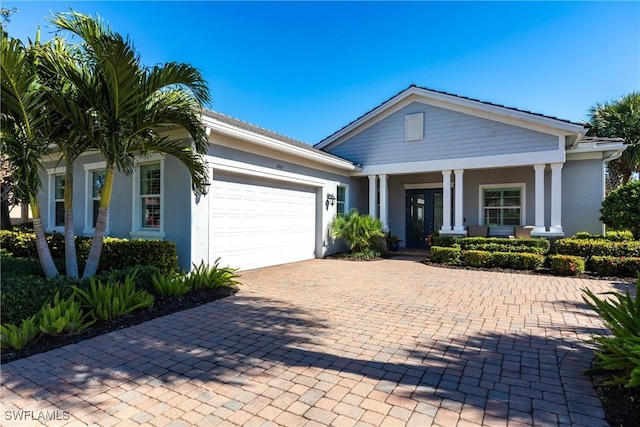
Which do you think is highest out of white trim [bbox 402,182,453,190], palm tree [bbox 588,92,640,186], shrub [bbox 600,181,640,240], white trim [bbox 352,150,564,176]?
palm tree [bbox 588,92,640,186]

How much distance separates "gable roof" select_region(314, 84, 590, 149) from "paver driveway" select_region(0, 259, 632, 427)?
6.82 m

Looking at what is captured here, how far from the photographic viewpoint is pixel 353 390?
3.02 meters

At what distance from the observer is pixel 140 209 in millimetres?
8602

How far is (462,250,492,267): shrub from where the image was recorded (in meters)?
10.1

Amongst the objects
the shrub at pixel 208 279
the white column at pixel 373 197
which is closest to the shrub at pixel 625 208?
the white column at pixel 373 197

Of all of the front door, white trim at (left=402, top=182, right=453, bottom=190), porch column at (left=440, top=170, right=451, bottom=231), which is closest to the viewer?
porch column at (left=440, top=170, right=451, bottom=231)

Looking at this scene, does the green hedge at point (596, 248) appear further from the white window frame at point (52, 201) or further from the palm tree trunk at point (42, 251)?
the white window frame at point (52, 201)

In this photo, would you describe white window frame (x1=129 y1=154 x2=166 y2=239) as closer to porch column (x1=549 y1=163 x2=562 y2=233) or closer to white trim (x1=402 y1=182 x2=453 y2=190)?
white trim (x1=402 y1=182 x2=453 y2=190)

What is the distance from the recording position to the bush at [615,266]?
8.30 meters

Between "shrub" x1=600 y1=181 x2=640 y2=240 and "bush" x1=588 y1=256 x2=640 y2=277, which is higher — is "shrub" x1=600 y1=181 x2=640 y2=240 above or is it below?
above

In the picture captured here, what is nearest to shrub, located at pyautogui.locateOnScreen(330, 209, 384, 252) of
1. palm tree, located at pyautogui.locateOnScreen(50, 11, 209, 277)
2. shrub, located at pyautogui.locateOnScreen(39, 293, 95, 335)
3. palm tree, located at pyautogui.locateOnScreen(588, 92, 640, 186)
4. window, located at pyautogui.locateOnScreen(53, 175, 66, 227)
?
palm tree, located at pyautogui.locateOnScreen(50, 11, 209, 277)

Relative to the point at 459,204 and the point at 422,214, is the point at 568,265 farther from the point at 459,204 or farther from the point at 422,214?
the point at 422,214

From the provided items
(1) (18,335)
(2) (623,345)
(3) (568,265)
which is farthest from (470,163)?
(1) (18,335)

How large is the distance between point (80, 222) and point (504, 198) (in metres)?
14.7
